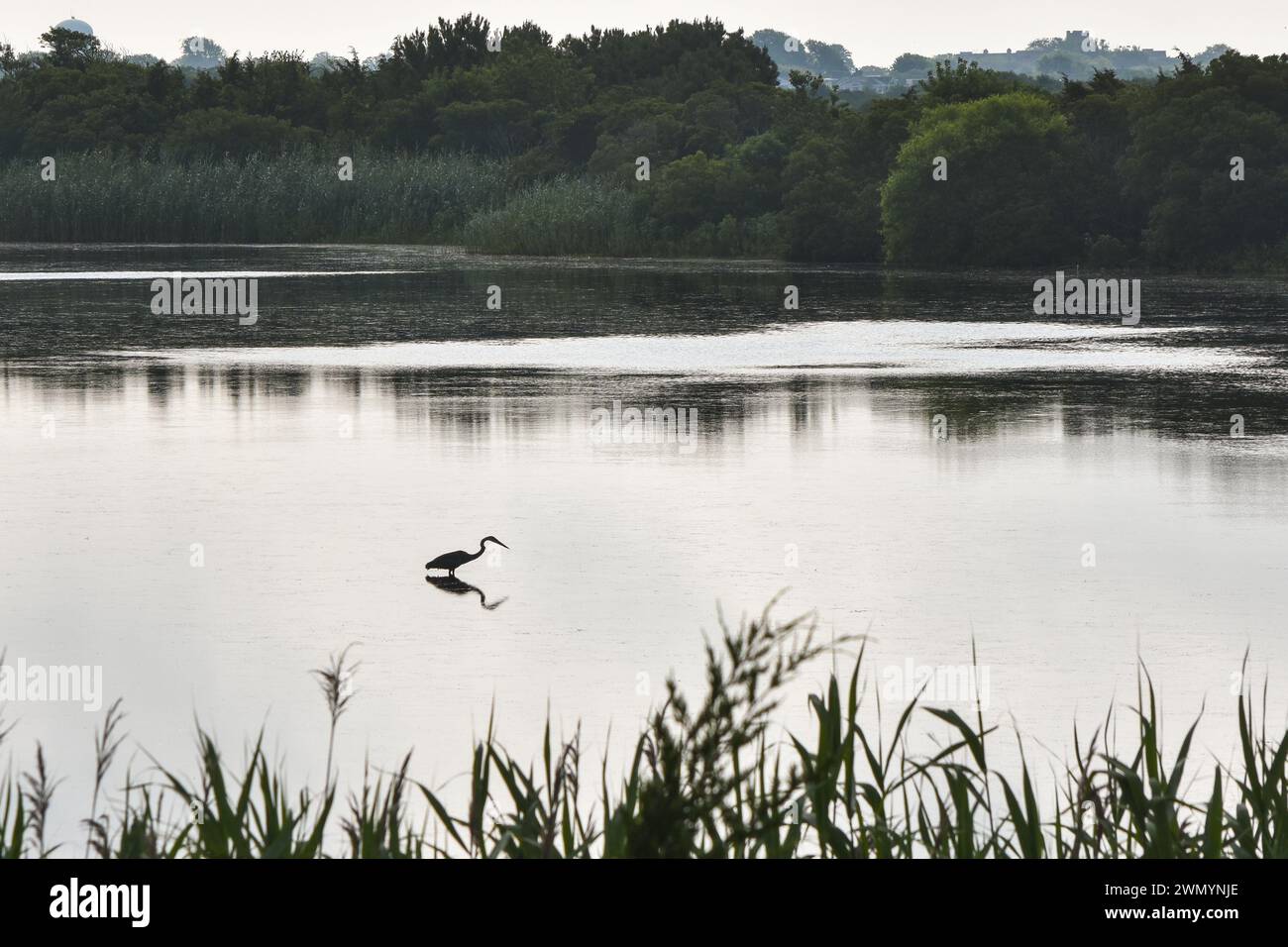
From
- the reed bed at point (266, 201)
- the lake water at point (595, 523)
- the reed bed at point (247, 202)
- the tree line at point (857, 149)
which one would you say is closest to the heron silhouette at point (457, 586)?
the lake water at point (595, 523)

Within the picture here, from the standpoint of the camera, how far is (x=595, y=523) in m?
12.3

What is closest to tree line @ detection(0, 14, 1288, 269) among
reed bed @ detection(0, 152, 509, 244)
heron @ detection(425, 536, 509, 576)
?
reed bed @ detection(0, 152, 509, 244)

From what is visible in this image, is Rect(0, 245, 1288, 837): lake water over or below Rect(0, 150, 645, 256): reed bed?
below

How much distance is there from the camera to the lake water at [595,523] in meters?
8.12

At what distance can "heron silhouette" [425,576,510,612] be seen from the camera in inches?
388

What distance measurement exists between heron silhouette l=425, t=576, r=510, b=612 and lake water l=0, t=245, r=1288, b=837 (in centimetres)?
5

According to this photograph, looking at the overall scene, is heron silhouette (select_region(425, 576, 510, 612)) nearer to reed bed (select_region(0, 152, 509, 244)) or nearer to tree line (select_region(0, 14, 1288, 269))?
tree line (select_region(0, 14, 1288, 269))

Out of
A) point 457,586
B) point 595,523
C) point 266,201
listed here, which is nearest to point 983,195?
point 266,201

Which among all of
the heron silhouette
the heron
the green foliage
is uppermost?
the green foliage

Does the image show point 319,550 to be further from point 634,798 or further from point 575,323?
point 575,323

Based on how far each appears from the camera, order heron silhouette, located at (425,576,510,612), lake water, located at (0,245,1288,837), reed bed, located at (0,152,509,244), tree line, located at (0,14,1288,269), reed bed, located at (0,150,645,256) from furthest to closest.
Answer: reed bed, located at (0,152,509,244) → reed bed, located at (0,150,645,256) → tree line, located at (0,14,1288,269) → heron silhouette, located at (425,576,510,612) → lake water, located at (0,245,1288,837)

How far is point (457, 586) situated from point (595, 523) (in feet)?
6.86

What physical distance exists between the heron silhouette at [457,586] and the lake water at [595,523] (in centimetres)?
5

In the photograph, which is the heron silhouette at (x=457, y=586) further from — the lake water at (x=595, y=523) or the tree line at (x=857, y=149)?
the tree line at (x=857, y=149)
